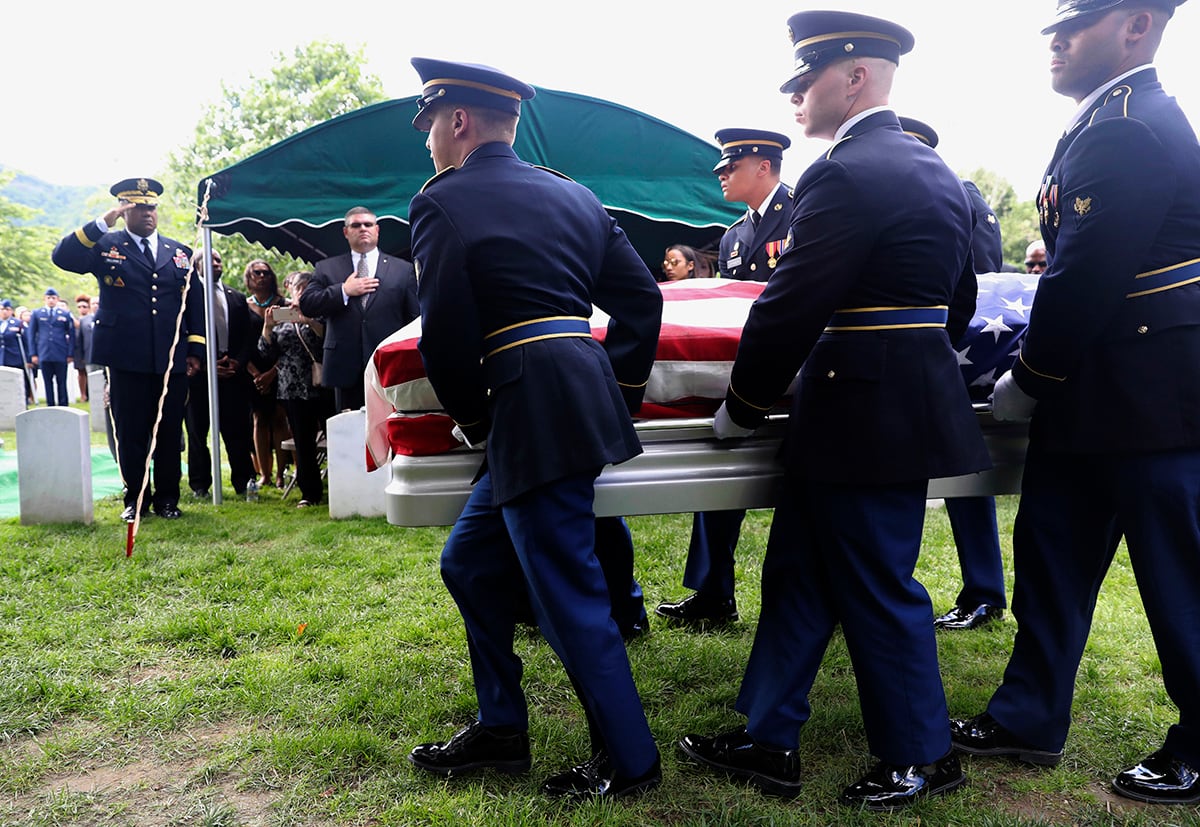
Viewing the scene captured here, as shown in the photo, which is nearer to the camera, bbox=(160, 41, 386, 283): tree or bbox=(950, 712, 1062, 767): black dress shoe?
bbox=(950, 712, 1062, 767): black dress shoe

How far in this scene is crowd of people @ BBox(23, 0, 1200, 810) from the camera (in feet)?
6.95

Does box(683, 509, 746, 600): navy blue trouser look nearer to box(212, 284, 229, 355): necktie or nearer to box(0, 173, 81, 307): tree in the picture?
box(212, 284, 229, 355): necktie

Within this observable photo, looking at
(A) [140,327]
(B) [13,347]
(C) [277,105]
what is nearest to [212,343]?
(A) [140,327]

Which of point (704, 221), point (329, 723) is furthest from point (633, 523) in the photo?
point (329, 723)

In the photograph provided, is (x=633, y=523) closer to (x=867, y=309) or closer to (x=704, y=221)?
(x=704, y=221)

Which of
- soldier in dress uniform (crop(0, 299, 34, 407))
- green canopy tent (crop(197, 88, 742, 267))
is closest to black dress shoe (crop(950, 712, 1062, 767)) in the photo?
green canopy tent (crop(197, 88, 742, 267))

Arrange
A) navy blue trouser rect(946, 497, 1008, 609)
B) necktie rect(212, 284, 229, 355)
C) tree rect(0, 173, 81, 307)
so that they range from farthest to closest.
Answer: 1. tree rect(0, 173, 81, 307)
2. necktie rect(212, 284, 229, 355)
3. navy blue trouser rect(946, 497, 1008, 609)

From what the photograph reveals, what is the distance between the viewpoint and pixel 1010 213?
33969mm

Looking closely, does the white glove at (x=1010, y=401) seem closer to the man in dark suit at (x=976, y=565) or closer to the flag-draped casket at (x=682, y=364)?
the flag-draped casket at (x=682, y=364)

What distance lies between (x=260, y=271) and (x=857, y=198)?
604 centimetres

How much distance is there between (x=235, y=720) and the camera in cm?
278

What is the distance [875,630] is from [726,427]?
0.63 meters

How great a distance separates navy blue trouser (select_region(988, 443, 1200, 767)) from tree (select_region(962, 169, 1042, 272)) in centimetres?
3236

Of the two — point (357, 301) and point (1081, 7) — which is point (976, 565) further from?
point (357, 301)
